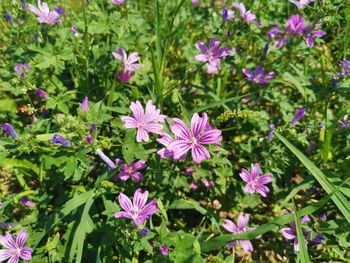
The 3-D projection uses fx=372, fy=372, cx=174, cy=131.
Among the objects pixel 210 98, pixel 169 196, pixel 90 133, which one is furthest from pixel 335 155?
pixel 90 133

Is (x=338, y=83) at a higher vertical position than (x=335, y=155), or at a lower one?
higher

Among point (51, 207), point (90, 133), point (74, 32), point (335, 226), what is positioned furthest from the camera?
point (74, 32)

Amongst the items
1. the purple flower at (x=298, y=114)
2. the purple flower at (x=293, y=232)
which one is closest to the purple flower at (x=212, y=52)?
the purple flower at (x=298, y=114)

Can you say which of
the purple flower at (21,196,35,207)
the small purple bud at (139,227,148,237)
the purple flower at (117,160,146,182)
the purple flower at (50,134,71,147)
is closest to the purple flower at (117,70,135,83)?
the purple flower at (117,160,146,182)

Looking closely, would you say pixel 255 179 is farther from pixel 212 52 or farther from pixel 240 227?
pixel 212 52

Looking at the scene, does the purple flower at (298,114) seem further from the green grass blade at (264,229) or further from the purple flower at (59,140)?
the purple flower at (59,140)

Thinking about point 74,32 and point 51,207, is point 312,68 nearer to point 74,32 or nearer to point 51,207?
point 74,32
